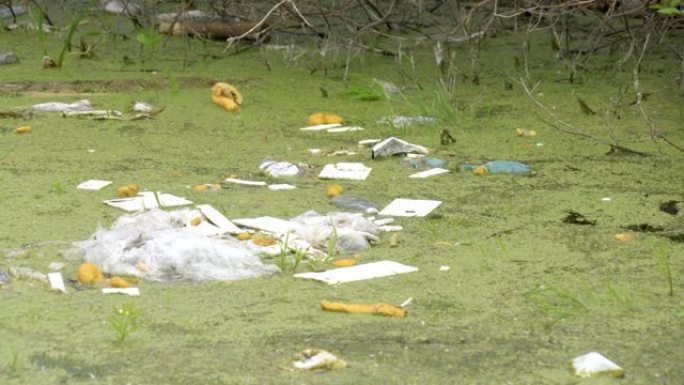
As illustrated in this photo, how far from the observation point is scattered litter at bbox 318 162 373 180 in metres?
3.87

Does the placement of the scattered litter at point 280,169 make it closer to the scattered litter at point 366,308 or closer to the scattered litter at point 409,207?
the scattered litter at point 409,207

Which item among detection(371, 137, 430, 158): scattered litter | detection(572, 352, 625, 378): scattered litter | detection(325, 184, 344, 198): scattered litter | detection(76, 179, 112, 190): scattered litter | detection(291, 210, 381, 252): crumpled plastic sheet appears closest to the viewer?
detection(572, 352, 625, 378): scattered litter

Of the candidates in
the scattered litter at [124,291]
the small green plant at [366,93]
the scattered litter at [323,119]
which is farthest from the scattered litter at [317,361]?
the small green plant at [366,93]

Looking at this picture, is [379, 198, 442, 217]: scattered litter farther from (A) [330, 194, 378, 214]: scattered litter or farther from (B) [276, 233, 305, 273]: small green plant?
(B) [276, 233, 305, 273]: small green plant

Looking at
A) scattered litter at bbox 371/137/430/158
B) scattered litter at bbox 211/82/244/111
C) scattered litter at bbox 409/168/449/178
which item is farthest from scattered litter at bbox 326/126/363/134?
scattered litter at bbox 409/168/449/178

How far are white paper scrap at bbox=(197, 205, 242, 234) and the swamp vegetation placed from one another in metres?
0.14

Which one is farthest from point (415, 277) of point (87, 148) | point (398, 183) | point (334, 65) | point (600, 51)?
point (600, 51)

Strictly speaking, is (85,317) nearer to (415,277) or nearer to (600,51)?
(415,277)

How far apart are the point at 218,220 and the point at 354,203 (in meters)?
0.44

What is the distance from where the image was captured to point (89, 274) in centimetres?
279

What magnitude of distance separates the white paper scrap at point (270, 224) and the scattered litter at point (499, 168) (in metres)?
0.85

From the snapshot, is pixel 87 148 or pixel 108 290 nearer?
pixel 108 290

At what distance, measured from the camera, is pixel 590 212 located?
341 centimetres

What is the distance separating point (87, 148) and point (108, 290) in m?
1.62
